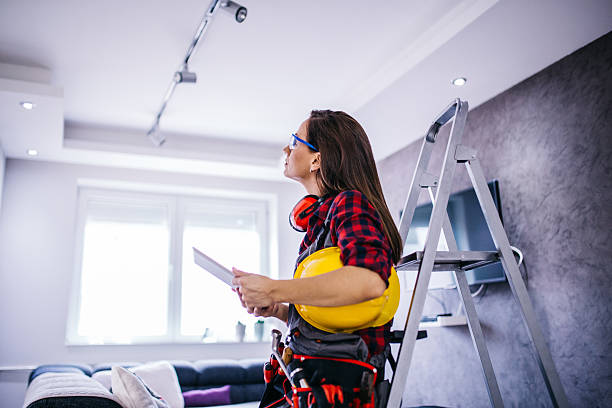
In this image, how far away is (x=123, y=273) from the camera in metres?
4.77

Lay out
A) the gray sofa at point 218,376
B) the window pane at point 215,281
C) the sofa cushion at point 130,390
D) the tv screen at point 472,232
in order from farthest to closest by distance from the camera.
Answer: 1. the window pane at point 215,281
2. the gray sofa at point 218,376
3. the tv screen at point 472,232
4. the sofa cushion at point 130,390

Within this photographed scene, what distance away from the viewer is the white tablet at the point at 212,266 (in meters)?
0.99

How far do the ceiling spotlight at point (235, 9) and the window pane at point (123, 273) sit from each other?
9.39 feet

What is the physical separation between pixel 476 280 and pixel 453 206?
0.54m

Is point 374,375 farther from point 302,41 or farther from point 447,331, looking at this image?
point 447,331

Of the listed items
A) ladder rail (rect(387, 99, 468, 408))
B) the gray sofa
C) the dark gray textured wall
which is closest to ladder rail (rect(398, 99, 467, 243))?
ladder rail (rect(387, 99, 468, 408))

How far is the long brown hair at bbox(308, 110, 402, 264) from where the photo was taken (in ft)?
3.81

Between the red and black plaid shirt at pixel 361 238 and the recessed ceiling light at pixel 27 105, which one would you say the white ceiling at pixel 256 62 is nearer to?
the recessed ceiling light at pixel 27 105

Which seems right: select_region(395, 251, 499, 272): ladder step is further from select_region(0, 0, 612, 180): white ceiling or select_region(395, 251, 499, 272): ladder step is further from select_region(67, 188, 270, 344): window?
select_region(67, 188, 270, 344): window

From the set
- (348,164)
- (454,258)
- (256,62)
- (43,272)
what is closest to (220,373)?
(43,272)

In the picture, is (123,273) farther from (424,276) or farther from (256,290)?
(256,290)

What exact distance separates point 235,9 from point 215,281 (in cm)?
300

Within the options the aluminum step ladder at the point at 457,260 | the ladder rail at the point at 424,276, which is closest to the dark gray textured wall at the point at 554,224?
the aluminum step ladder at the point at 457,260

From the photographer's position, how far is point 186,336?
482cm
